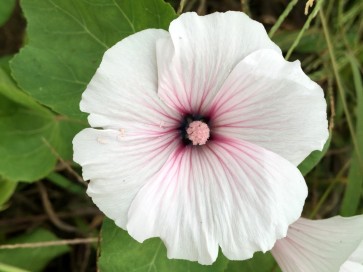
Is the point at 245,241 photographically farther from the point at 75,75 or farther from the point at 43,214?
Result: the point at 43,214

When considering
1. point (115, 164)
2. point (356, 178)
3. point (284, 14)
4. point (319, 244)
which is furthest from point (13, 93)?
point (356, 178)

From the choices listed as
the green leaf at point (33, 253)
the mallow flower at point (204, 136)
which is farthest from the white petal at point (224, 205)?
the green leaf at point (33, 253)

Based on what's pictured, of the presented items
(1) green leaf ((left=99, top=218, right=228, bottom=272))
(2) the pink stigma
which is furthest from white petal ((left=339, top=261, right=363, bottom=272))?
(2) the pink stigma

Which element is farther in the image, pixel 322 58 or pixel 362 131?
pixel 322 58

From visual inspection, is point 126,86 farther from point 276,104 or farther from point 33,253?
point 33,253

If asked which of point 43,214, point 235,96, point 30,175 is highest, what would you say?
point 235,96

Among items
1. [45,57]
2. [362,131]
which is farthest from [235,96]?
[362,131]

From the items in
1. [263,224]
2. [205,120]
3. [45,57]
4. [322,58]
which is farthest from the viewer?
[322,58]

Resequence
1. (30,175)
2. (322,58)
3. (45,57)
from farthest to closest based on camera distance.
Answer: (322,58) → (30,175) → (45,57)
